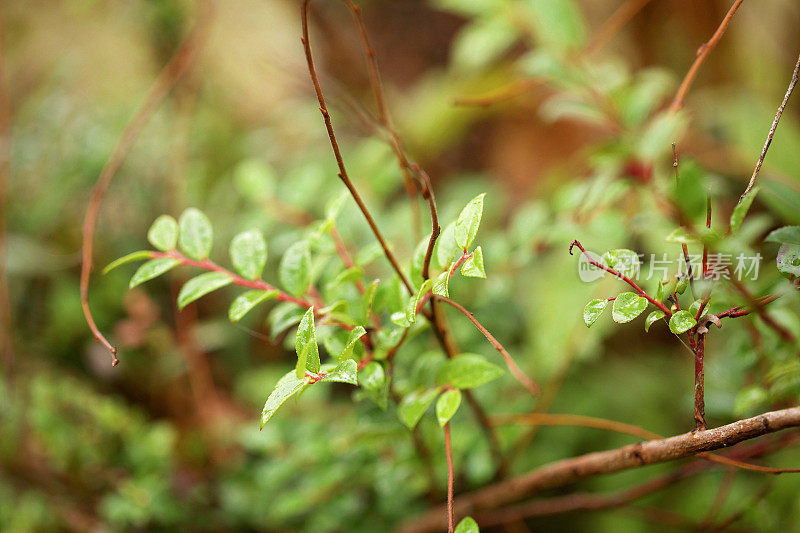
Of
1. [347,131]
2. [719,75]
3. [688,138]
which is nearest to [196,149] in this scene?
[347,131]

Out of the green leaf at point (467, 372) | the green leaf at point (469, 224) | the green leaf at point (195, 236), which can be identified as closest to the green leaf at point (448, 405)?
the green leaf at point (467, 372)

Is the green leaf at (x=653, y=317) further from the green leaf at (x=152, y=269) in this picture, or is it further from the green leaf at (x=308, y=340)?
the green leaf at (x=152, y=269)

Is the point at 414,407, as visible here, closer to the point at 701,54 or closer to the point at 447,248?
the point at 447,248

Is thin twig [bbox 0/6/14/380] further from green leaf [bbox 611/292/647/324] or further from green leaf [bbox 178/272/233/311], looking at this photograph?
green leaf [bbox 611/292/647/324]

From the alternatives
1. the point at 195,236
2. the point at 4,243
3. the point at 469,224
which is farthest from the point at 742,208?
the point at 4,243

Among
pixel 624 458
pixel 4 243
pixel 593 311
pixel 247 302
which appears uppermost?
pixel 4 243

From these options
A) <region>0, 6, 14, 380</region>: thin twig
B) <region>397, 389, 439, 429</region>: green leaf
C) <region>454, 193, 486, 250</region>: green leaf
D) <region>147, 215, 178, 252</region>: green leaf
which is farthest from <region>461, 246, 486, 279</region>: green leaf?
<region>0, 6, 14, 380</region>: thin twig

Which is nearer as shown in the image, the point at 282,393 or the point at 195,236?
the point at 282,393
